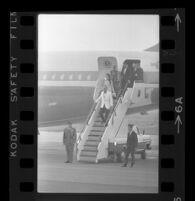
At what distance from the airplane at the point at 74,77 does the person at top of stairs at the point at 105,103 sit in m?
0.07

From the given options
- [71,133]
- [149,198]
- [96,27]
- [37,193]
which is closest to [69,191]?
[37,193]

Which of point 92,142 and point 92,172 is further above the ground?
point 92,142

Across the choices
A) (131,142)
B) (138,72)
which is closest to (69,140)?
(131,142)

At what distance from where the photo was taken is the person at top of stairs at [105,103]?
2340 millimetres

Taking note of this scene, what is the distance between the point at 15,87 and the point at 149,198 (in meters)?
1.14

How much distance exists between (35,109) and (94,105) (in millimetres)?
391

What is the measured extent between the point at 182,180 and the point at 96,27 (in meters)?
1.15

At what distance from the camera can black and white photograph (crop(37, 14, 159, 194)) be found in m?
2.30

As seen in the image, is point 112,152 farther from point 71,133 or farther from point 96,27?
point 96,27

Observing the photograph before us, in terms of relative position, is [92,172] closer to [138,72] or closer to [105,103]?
[105,103]

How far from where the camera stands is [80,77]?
7.64 feet

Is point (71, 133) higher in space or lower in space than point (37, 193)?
higher

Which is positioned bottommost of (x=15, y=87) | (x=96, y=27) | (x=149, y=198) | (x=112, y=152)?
(x=149, y=198)

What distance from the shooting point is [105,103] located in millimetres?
2346
